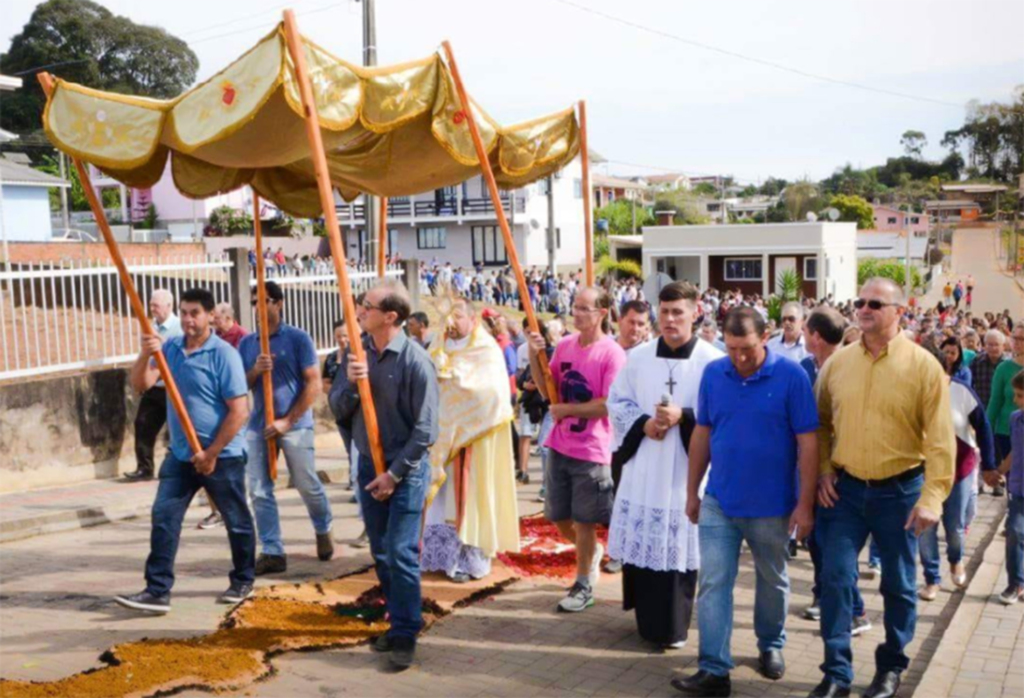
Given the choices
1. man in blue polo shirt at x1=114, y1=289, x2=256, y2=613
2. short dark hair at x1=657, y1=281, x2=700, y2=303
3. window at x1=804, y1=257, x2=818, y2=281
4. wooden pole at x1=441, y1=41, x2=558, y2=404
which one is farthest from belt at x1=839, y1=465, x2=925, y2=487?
window at x1=804, y1=257, x2=818, y2=281

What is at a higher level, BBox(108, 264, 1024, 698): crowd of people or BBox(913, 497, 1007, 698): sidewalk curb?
BBox(108, 264, 1024, 698): crowd of people

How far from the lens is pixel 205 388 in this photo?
6422 mm

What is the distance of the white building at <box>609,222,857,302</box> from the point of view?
159ft

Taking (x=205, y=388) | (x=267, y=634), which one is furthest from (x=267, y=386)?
(x=267, y=634)

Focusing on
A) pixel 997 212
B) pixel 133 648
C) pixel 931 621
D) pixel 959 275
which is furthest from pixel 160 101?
pixel 959 275

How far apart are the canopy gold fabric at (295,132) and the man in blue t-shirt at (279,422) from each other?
106cm

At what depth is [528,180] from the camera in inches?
317

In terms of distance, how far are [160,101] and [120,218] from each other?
5525cm

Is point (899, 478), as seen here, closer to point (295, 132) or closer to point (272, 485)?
point (295, 132)

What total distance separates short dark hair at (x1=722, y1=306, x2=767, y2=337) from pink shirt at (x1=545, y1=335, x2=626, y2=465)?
4.88ft

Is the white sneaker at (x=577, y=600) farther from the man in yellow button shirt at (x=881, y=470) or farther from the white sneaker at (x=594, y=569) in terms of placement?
the man in yellow button shirt at (x=881, y=470)

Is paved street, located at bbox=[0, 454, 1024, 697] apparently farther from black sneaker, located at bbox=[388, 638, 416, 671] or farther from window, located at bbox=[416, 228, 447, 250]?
window, located at bbox=[416, 228, 447, 250]

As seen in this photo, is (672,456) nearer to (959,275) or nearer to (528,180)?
(528,180)

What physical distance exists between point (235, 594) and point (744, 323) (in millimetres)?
3703
